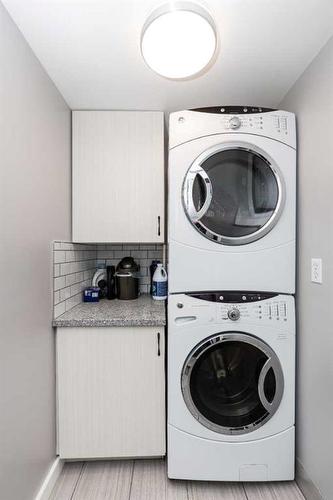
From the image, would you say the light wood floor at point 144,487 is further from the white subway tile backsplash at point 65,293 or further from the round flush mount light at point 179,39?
the round flush mount light at point 179,39

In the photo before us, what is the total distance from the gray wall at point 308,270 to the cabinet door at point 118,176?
0.89 meters

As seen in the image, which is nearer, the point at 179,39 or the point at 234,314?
the point at 179,39

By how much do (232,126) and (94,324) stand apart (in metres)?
1.32

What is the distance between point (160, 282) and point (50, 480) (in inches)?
49.1

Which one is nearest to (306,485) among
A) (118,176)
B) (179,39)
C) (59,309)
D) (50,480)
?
(50,480)

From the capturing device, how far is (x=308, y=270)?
1.52m

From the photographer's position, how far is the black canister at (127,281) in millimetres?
2213

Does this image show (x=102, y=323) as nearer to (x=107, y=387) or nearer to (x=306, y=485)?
(x=107, y=387)

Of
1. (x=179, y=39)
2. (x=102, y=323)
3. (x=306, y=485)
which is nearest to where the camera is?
(x=179, y=39)

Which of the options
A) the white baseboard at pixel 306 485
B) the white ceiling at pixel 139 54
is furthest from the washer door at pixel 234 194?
the white baseboard at pixel 306 485

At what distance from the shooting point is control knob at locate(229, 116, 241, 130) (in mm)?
1576

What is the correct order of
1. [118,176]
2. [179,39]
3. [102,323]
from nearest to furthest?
[179,39] → [102,323] → [118,176]

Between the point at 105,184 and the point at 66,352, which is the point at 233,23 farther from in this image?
the point at 66,352

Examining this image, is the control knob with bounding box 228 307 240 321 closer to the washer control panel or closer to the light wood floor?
the washer control panel
